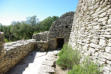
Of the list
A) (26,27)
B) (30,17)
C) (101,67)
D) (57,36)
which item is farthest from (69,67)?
(30,17)

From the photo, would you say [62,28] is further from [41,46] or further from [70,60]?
[70,60]

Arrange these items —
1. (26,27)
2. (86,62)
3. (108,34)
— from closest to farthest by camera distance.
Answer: (108,34) < (86,62) < (26,27)

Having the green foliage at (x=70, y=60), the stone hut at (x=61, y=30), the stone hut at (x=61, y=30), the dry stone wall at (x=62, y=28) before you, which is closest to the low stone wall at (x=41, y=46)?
the stone hut at (x=61, y=30)

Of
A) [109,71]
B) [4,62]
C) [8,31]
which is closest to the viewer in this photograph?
[109,71]

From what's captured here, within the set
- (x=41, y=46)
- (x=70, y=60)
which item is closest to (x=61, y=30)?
(x=41, y=46)

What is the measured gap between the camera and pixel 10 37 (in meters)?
25.5

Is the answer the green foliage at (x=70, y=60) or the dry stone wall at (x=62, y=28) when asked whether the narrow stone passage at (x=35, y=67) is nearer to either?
the green foliage at (x=70, y=60)

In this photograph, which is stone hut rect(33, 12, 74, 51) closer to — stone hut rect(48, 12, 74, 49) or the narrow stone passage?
stone hut rect(48, 12, 74, 49)

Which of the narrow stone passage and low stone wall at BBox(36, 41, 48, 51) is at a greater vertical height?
low stone wall at BBox(36, 41, 48, 51)

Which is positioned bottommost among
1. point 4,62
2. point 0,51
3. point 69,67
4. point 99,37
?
point 69,67

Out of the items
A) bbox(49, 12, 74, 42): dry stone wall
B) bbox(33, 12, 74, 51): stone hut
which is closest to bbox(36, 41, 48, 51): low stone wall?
bbox(33, 12, 74, 51): stone hut

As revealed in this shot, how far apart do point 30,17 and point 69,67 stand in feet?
83.7

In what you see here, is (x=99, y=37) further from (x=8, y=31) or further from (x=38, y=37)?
(x=8, y=31)

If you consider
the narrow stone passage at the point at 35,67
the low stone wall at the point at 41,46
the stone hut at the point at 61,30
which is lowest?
the narrow stone passage at the point at 35,67
